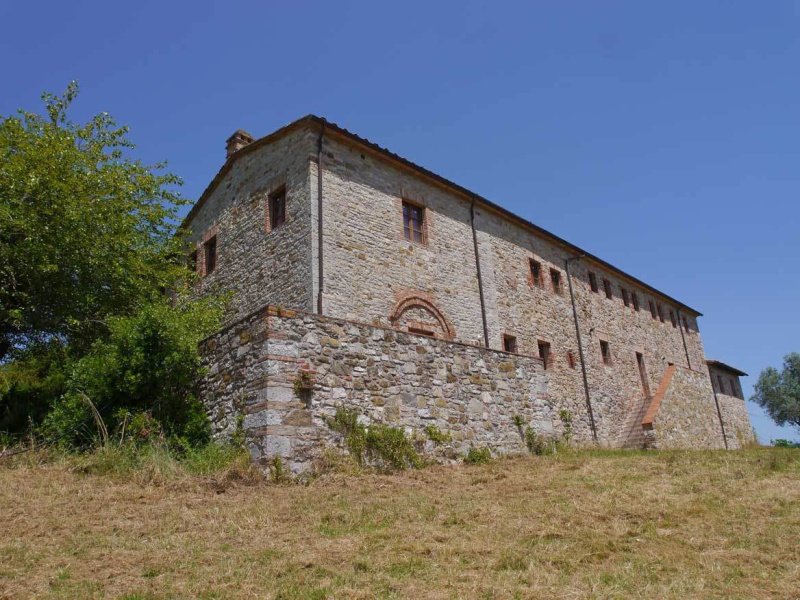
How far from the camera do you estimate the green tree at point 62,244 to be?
12641 millimetres

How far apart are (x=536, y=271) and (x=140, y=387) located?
13.7m

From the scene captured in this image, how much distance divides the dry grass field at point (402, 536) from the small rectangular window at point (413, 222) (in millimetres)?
7835

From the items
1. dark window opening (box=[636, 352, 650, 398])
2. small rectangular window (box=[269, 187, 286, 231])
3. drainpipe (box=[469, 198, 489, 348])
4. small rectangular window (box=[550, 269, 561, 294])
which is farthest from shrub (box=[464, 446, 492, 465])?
dark window opening (box=[636, 352, 650, 398])

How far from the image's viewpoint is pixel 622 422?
2155cm

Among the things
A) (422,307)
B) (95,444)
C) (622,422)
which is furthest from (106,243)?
(622,422)

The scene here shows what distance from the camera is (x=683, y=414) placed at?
64.8 ft

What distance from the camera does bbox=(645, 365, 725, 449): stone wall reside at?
18.8m

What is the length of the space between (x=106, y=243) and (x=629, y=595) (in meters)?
12.8

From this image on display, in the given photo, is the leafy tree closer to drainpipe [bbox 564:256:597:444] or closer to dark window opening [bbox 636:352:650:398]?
dark window opening [bbox 636:352:650:398]

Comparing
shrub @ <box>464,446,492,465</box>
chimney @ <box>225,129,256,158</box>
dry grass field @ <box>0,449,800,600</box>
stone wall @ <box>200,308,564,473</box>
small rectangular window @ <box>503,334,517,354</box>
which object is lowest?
dry grass field @ <box>0,449,800,600</box>

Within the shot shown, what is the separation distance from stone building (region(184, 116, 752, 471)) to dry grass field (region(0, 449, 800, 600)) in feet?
5.44

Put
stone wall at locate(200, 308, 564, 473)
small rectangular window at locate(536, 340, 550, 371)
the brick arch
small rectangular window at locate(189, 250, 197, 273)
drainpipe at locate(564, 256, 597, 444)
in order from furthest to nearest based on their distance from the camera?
drainpipe at locate(564, 256, 597, 444)
small rectangular window at locate(536, 340, 550, 371)
small rectangular window at locate(189, 250, 197, 273)
the brick arch
stone wall at locate(200, 308, 564, 473)

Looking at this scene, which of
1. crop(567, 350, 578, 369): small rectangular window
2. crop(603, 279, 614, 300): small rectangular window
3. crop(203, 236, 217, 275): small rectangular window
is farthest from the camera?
crop(603, 279, 614, 300): small rectangular window

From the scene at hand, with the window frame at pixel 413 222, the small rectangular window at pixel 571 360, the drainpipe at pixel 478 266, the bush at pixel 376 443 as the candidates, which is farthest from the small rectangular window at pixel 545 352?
the bush at pixel 376 443
